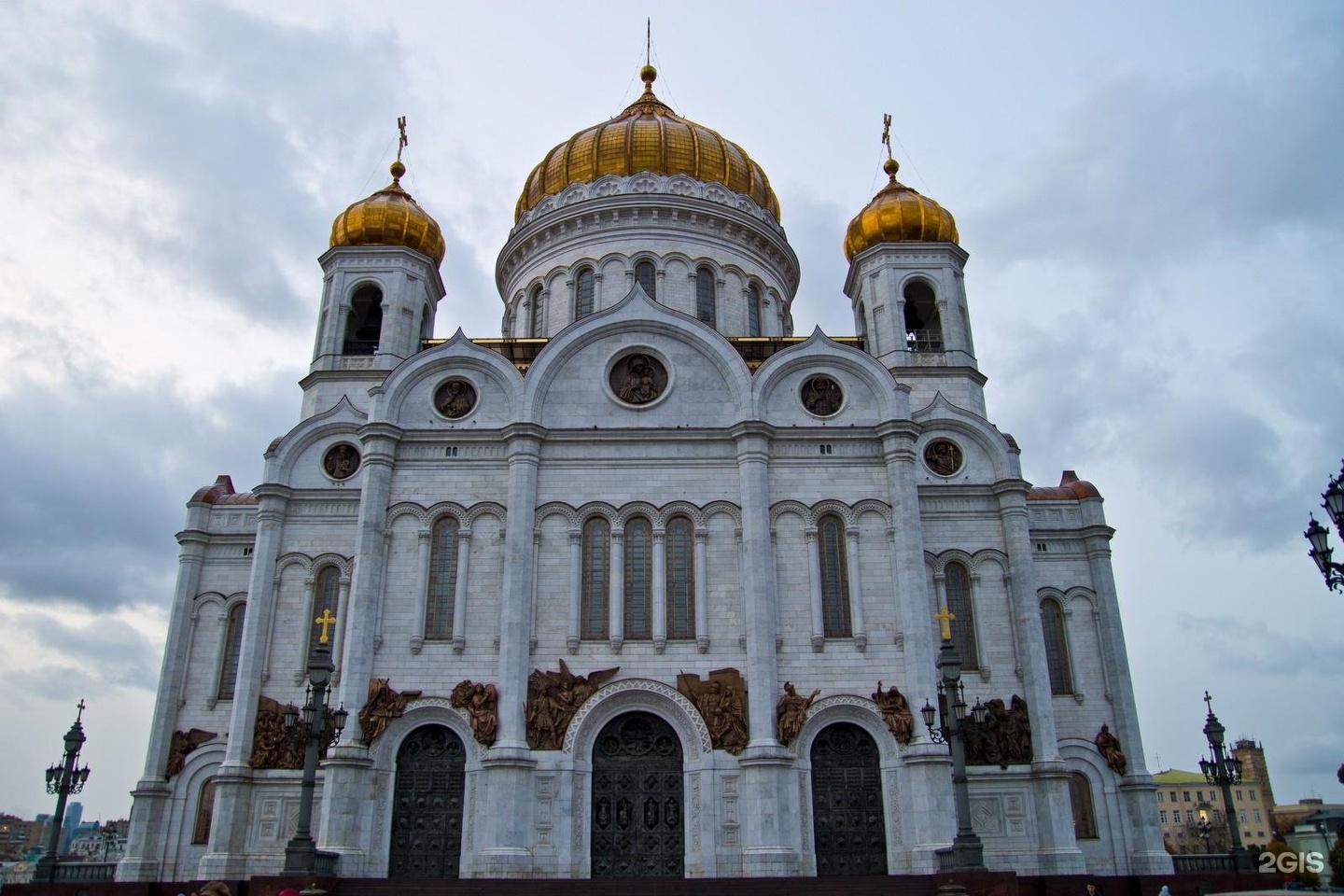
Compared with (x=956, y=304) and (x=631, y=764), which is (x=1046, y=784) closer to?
(x=631, y=764)

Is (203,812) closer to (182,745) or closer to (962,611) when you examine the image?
(182,745)

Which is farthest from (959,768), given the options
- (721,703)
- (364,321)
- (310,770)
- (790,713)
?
(364,321)

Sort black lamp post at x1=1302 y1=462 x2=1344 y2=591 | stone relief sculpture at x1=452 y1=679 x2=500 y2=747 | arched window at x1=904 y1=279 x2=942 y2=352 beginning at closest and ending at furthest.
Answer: black lamp post at x1=1302 y1=462 x2=1344 y2=591 < stone relief sculpture at x1=452 y1=679 x2=500 y2=747 < arched window at x1=904 y1=279 x2=942 y2=352

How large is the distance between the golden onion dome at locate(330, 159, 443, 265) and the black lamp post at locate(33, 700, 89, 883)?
13.7 meters

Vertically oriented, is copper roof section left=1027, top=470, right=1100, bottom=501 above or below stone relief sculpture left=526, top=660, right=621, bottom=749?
above

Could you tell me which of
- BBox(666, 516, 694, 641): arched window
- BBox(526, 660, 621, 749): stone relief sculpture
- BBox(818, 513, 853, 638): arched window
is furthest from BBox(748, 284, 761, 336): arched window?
BBox(526, 660, 621, 749): stone relief sculpture

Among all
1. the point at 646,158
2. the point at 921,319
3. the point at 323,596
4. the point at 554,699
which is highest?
the point at 646,158

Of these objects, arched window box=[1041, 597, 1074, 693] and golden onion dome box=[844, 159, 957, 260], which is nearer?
arched window box=[1041, 597, 1074, 693]

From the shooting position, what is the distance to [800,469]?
920 inches

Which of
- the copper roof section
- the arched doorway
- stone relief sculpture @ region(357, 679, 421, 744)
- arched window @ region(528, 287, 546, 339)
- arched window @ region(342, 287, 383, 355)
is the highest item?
arched window @ region(528, 287, 546, 339)

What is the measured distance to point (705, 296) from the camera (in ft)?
98.1

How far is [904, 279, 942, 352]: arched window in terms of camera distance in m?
27.8

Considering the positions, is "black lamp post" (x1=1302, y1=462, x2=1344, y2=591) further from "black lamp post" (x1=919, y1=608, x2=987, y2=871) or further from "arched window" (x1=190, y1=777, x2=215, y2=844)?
"arched window" (x1=190, y1=777, x2=215, y2=844)

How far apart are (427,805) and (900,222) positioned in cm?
1865
